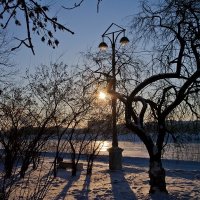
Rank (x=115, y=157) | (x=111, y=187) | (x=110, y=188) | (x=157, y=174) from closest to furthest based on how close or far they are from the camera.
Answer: (x=157, y=174)
(x=110, y=188)
(x=111, y=187)
(x=115, y=157)

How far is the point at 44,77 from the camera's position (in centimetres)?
2014

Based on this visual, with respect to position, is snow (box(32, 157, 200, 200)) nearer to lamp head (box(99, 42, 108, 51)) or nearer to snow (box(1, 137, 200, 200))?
snow (box(1, 137, 200, 200))

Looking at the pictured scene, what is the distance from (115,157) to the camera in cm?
1777

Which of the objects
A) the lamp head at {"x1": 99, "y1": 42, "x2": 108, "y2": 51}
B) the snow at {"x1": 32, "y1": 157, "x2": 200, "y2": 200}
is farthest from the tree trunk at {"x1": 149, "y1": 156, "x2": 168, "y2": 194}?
the lamp head at {"x1": 99, "y1": 42, "x2": 108, "y2": 51}

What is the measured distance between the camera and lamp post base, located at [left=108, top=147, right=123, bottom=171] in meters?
17.5

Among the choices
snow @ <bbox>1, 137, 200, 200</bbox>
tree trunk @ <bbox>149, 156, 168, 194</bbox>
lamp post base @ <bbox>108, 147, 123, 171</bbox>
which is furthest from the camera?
lamp post base @ <bbox>108, 147, 123, 171</bbox>

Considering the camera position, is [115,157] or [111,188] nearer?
[111,188]

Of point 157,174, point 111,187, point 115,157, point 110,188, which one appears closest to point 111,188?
point 110,188

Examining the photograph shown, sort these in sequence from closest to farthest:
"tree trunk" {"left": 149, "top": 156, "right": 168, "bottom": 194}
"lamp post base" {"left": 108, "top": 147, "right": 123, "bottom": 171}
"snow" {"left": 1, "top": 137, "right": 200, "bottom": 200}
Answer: "tree trunk" {"left": 149, "top": 156, "right": 168, "bottom": 194}, "snow" {"left": 1, "top": 137, "right": 200, "bottom": 200}, "lamp post base" {"left": 108, "top": 147, "right": 123, "bottom": 171}

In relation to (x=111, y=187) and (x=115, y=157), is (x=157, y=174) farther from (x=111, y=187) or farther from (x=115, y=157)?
(x=115, y=157)

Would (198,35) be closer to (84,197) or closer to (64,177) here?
(84,197)

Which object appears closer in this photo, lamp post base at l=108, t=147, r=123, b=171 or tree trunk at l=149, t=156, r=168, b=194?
tree trunk at l=149, t=156, r=168, b=194

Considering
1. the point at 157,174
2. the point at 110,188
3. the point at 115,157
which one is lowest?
the point at 110,188

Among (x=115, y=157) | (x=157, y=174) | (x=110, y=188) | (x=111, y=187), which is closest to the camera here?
(x=157, y=174)
